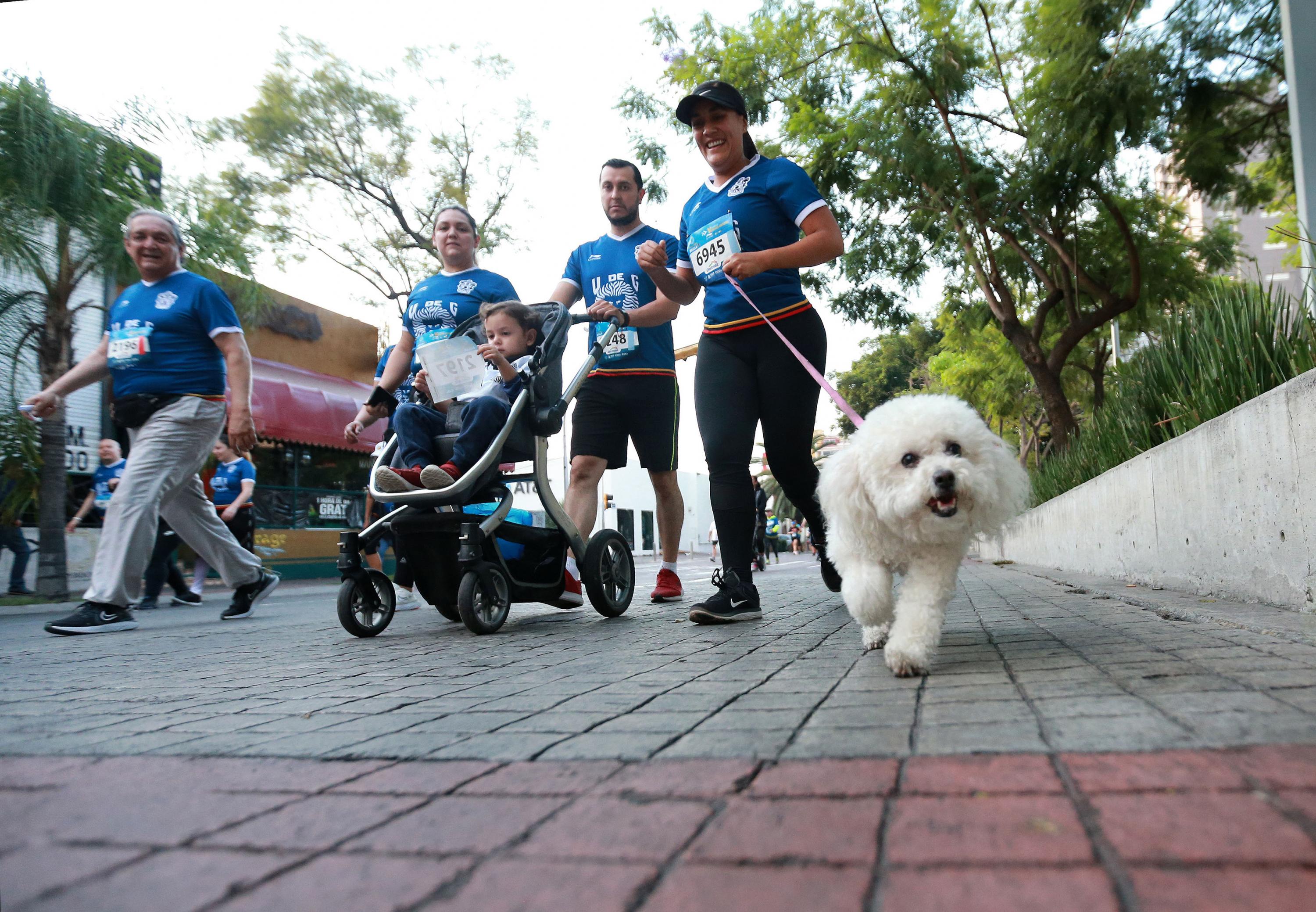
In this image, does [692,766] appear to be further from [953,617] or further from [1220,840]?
[953,617]

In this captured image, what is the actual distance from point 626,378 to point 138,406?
307cm

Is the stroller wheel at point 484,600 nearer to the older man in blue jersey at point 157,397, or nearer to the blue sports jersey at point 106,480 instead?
the older man in blue jersey at point 157,397

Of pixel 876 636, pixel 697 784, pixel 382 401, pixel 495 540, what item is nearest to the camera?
pixel 697 784

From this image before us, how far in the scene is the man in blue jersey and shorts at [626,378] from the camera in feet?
19.0

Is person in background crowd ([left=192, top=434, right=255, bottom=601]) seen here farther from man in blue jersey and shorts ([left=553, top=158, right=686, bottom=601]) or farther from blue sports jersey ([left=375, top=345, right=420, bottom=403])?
man in blue jersey and shorts ([left=553, top=158, right=686, bottom=601])

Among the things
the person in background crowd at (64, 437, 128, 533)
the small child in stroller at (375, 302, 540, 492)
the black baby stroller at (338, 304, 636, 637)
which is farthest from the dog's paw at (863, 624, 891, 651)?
the person in background crowd at (64, 437, 128, 533)

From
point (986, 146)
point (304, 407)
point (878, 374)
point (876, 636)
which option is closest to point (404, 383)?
point (876, 636)

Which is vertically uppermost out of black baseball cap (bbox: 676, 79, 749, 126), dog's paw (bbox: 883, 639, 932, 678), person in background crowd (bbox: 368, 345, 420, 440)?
black baseball cap (bbox: 676, 79, 749, 126)

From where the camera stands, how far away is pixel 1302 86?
594 centimetres

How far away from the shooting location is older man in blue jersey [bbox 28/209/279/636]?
18.2ft

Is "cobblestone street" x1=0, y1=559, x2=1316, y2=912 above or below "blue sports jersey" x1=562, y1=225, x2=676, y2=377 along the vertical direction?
below

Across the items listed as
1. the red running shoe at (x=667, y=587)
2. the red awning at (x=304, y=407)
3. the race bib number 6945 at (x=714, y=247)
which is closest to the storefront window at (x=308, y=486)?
the red awning at (x=304, y=407)

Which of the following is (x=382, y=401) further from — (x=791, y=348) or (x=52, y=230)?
(x=52, y=230)

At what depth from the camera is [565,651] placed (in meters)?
3.80
